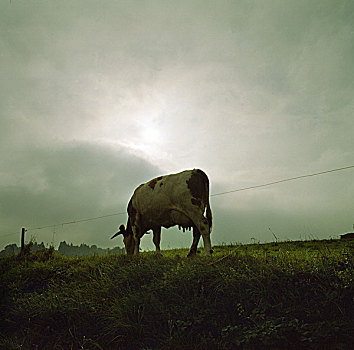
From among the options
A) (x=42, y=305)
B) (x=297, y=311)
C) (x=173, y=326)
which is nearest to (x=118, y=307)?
(x=173, y=326)

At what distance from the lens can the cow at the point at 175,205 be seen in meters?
8.20

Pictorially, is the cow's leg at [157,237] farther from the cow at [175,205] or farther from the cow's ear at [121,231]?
the cow's ear at [121,231]

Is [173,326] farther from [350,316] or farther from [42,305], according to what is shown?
[42,305]

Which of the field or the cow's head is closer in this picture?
the field

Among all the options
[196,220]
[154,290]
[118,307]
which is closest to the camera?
[118,307]

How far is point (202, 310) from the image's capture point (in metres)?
3.94

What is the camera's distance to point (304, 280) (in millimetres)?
4184

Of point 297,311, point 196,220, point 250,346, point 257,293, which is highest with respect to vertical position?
point 196,220

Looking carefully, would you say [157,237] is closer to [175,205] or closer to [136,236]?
[136,236]

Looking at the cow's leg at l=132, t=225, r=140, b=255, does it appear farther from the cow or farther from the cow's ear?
the cow's ear

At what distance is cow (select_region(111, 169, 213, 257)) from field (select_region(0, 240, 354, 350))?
8.92 ft

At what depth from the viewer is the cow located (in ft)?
26.9

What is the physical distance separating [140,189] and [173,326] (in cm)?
679

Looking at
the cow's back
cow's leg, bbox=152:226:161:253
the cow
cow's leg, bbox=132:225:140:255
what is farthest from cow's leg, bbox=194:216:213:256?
cow's leg, bbox=132:225:140:255
